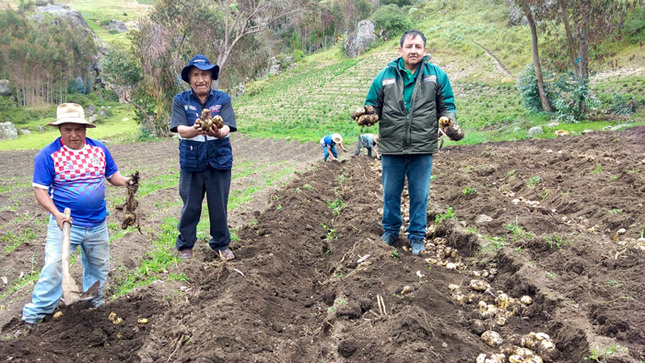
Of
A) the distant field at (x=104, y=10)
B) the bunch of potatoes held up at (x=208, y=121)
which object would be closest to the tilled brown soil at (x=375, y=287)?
the bunch of potatoes held up at (x=208, y=121)

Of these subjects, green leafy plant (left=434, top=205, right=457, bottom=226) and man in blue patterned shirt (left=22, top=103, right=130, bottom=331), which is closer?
man in blue patterned shirt (left=22, top=103, right=130, bottom=331)

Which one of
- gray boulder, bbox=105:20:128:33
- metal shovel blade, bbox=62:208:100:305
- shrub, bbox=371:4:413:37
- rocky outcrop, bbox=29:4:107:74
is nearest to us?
metal shovel blade, bbox=62:208:100:305

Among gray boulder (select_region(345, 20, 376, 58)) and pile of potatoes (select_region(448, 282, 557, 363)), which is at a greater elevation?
gray boulder (select_region(345, 20, 376, 58))

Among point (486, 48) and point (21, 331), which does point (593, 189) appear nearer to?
point (21, 331)

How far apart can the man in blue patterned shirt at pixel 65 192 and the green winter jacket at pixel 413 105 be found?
110 inches

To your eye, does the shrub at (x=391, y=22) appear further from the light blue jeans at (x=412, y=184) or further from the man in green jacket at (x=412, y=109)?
the light blue jeans at (x=412, y=184)

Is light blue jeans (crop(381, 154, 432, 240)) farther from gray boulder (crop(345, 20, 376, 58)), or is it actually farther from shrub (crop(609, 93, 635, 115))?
gray boulder (crop(345, 20, 376, 58))

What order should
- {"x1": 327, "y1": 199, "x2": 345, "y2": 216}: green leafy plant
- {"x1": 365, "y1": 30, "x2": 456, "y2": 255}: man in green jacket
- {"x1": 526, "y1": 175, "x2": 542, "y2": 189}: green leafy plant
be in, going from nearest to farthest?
1. {"x1": 365, "y1": 30, "x2": 456, "y2": 255}: man in green jacket
2. {"x1": 327, "y1": 199, "x2": 345, "y2": 216}: green leafy plant
3. {"x1": 526, "y1": 175, "x2": 542, "y2": 189}: green leafy plant

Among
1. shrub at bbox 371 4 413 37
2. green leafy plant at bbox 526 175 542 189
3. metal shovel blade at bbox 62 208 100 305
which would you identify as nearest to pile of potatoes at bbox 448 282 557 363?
metal shovel blade at bbox 62 208 100 305

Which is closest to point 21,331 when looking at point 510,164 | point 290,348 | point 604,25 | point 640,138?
point 290,348

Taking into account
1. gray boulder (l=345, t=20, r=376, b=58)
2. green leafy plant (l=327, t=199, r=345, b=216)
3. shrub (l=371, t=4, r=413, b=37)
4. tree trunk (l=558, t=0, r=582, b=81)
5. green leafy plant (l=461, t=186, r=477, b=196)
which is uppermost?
shrub (l=371, t=4, r=413, b=37)

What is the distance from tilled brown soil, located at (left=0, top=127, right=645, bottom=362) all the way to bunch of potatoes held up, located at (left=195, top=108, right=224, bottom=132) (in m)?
1.41

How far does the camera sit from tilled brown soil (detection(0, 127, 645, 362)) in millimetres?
3283

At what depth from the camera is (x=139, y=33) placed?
1027 inches
